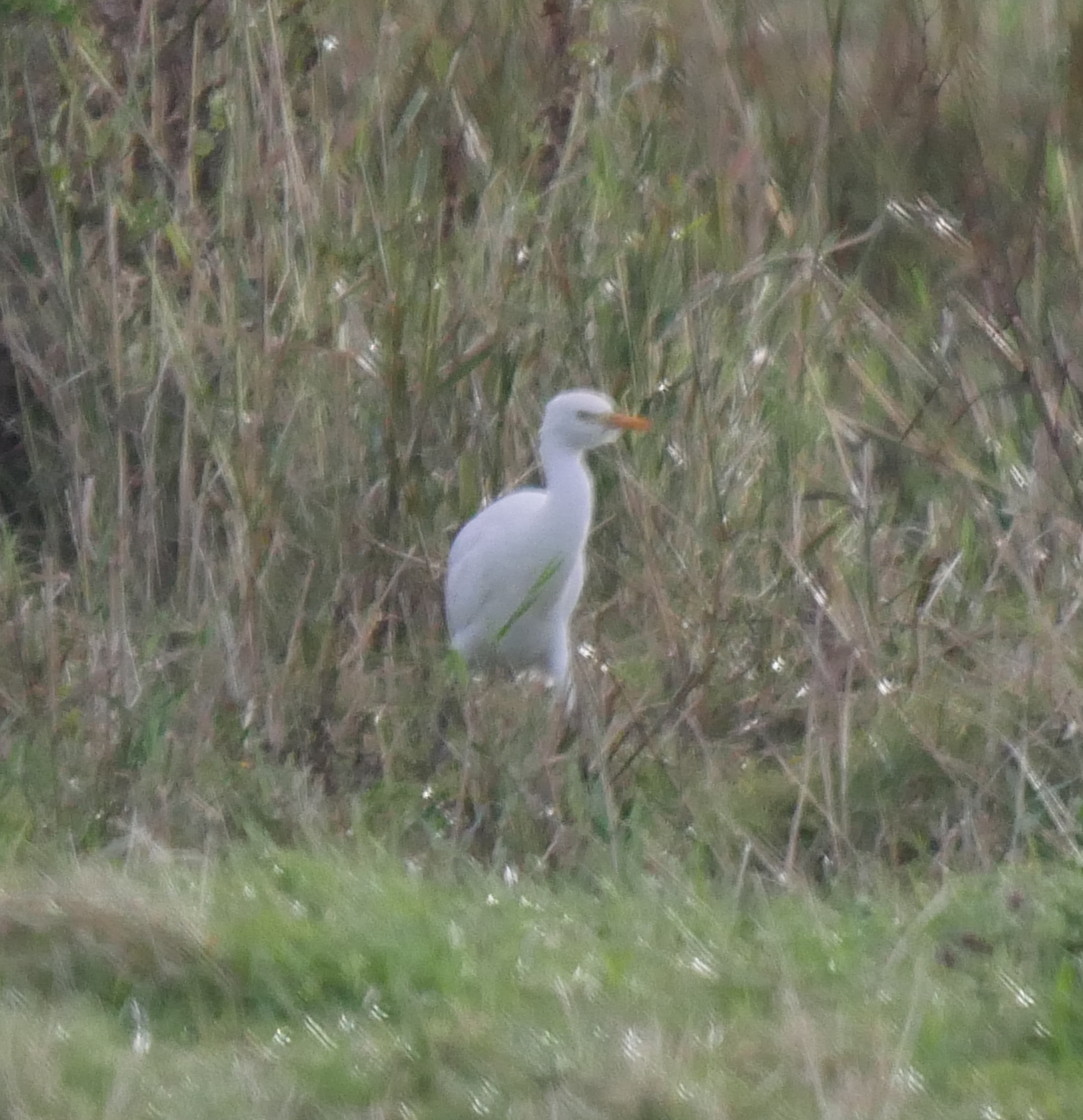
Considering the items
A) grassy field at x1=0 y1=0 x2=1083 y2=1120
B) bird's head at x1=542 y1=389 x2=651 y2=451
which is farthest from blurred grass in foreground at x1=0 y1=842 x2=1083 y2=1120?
bird's head at x1=542 y1=389 x2=651 y2=451

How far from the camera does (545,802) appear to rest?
158 inches

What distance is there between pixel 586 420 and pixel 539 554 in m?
0.33

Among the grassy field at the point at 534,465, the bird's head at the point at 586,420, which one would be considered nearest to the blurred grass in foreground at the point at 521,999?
the grassy field at the point at 534,465

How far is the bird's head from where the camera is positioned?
16.6ft

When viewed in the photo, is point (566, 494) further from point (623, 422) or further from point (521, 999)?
point (521, 999)

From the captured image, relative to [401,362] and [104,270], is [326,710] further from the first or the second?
[104,270]

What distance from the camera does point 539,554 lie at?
5.18 meters

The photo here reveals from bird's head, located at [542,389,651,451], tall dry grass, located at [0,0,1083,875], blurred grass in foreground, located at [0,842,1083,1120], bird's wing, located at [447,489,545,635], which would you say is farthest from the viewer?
bird's wing, located at [447,489,545,635]

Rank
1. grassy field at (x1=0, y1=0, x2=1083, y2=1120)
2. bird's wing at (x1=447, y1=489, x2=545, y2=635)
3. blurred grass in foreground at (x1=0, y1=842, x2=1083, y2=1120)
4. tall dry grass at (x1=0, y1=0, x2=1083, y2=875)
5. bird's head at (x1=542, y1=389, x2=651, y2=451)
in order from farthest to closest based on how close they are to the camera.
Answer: bird's wing at (x1=447, y1=489, x2=545, y2=635), bird's head at (x1=542, y1=389, x2=651, y2=451), tall dry grass at (x1=0, y1=0, x2=1083, y2=875), grassy field at (x1=0, y1=0, x2=1083, y2=1120), blurred grass in foreground at (x1=0, y1=842, x2=1083, y2=1120)

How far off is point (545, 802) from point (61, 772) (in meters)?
0.89

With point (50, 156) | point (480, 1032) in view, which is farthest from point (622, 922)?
point (50, 156)

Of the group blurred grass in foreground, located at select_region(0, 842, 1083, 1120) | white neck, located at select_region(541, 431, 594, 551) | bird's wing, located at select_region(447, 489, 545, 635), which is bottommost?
bird's wing, located at select_region(447, 489, 545, 635)

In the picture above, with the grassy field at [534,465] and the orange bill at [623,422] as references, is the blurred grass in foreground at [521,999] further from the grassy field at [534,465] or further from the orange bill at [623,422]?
the orange bill at [623,422]

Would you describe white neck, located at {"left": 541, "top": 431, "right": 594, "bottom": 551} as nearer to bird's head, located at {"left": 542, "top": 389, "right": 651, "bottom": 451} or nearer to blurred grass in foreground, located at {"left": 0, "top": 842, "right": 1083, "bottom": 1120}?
bird's head, located at {"left": 542, "top": 389, "right": 651, "bottom": 451}
